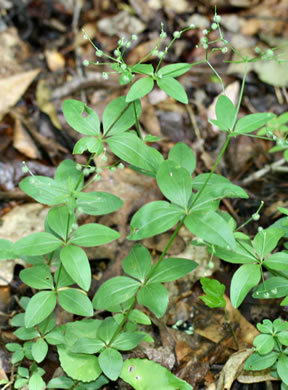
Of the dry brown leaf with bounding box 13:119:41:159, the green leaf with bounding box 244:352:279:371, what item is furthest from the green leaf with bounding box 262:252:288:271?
the dry brown leaf with bounding box 13:119:41:159

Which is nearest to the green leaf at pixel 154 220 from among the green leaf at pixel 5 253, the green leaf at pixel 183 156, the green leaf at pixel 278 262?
the green leaf at pixel 183 156

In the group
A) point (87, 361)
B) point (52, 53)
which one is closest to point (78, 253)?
point (87, 361)

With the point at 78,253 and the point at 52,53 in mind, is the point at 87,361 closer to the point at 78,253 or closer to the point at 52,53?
the point at 78,253

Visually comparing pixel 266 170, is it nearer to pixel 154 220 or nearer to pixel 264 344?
pixel 264 344

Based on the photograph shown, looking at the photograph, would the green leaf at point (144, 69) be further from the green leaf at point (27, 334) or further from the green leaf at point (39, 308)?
the green leaf at point (27, 334)

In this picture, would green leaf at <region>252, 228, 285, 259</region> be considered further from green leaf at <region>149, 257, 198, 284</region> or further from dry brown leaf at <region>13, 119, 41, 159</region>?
dry brown leaf at <region>13, 119, 41, 159</region>
